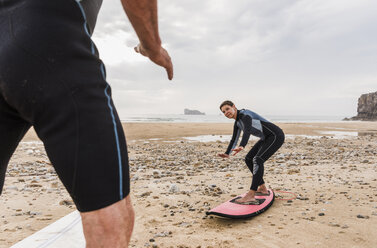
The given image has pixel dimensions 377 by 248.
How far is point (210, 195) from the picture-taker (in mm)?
6199

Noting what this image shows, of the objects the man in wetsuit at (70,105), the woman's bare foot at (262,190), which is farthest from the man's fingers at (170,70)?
the woman's bare foot at (262,190)

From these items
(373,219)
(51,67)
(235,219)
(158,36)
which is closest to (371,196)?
(373,219)

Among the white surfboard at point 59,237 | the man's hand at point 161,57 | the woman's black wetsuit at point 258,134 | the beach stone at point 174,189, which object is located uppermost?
the man's hand at point 161,57

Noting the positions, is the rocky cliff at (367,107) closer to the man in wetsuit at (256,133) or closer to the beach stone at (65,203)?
the man in wetsuit at (256,133)

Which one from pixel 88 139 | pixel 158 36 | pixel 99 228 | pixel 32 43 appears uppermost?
pixel 158 36

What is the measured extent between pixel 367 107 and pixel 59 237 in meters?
102

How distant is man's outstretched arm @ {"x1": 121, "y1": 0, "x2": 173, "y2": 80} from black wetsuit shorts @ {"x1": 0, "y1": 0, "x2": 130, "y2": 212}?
0.94 feet

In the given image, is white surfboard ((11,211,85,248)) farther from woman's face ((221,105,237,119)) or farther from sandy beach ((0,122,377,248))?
woman's face ((221,105,237,119))

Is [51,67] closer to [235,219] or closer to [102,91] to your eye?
[102,91]

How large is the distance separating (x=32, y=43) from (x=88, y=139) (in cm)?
47

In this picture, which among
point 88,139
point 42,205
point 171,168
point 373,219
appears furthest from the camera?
point 171,168

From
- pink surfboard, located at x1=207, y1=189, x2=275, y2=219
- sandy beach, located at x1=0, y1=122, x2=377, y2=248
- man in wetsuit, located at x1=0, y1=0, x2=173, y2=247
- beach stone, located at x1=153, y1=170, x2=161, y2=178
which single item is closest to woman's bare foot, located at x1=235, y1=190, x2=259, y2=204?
pink surfboard, located at x1=207, y1=189, x2=275, y2=219

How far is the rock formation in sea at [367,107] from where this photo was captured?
268 feet

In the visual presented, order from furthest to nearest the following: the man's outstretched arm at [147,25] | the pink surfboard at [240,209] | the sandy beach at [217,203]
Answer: the pink surfboard at [240,209]
the sandy beach at [217,203]
the man's outstretched arm at [147,25]
